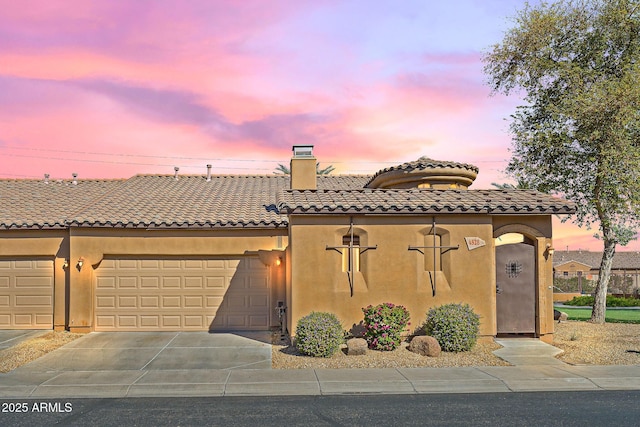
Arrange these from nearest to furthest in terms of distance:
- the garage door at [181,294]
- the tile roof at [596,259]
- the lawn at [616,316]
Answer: the garage door at [181,294] < the lawn at [616,316] < the tile roof at [596,259]

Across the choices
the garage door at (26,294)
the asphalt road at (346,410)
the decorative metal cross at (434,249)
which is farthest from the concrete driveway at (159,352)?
the decorative metal cross at (434,249)

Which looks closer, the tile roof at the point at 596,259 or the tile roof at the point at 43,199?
the tile roof at the point at 43,199

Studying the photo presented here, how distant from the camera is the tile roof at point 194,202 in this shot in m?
16.8

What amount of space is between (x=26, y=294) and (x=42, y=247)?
1.60 meters

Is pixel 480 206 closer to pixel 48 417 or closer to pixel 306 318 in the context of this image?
pixel 306 318

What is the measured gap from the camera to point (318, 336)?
12.2m

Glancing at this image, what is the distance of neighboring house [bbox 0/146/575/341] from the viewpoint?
1384cm

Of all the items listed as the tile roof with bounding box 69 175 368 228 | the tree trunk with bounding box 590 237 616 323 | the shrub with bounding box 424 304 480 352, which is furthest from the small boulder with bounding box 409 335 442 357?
the tree trunk with bounding box 590 237 616 323

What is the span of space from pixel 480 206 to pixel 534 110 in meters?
8.63

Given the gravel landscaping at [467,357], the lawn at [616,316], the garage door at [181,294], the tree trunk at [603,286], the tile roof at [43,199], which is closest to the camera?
the gravel landscaping at [467,357]

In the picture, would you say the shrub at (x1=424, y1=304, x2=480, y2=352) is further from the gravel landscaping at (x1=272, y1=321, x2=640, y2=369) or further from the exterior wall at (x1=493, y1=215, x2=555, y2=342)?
the exterior wall at (x1=493, y1=215, x2=555, y2=342)

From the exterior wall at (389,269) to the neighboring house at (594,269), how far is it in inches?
1702

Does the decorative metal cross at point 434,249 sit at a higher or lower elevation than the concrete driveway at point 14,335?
higher

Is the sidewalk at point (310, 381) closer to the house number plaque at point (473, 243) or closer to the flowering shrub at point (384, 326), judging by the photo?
the flowering shrub at point (384, 326)
